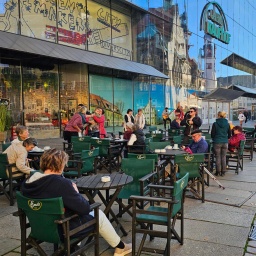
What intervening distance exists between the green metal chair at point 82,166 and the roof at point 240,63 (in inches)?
1170

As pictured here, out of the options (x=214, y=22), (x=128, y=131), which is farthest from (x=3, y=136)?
(x=214, y=22)

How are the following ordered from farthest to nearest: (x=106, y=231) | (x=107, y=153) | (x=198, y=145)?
1. (x=107, y=153)
2. (x=198, y=145)
3. (x=106, y=231)

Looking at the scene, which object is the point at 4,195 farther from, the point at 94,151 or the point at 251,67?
the point at 251,67

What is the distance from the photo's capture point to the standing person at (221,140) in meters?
8.52

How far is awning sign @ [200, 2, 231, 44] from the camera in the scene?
2980 centimetres

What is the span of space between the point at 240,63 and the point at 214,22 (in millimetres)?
9818

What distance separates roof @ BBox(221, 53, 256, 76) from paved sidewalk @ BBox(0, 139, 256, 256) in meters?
29.6

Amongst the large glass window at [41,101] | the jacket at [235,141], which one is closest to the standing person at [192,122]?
the jacket at [235,141]

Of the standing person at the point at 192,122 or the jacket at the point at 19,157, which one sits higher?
the standing person at the point at 192,122

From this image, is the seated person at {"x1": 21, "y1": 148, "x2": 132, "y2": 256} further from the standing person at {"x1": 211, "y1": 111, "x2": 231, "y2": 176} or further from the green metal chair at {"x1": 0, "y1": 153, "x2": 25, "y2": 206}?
the standing person at {"x1": 211, "y1": 111, "x2": 231, "y2": 176}

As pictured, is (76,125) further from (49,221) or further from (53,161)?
(49,221)

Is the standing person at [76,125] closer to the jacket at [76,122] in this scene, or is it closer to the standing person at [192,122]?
the jacket at [76,122]

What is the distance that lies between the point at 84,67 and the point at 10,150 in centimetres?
1328

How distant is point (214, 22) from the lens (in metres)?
31.5
